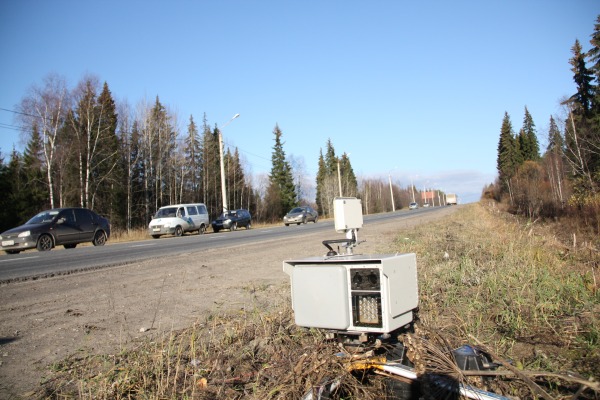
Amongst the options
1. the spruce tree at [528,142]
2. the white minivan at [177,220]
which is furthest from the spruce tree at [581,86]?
the spruce tree at [528,142]

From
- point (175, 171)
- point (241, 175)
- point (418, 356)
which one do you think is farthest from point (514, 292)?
point (241, 175)

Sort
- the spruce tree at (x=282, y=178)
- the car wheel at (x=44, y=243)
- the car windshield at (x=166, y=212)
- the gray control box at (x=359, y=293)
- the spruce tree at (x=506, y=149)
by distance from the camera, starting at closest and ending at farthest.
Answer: the gray control box at (x=359, y=293)
the car wheel at (x=44, y=243)
the car windshield at (x=166, y=212)
the spruce tree at (x=282, y=178)
the spruce tree at (x=506, y=149)

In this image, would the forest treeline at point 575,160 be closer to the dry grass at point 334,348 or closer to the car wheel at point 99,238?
the dry grass at point 334,348

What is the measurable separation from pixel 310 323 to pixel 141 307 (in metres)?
3.51

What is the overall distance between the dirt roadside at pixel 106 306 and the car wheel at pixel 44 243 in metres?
8.95

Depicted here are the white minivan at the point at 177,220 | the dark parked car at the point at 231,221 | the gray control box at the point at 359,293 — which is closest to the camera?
the gray control box at the point at 359,293

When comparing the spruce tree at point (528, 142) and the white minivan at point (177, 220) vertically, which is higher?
the spruce tree at point (528, 142)

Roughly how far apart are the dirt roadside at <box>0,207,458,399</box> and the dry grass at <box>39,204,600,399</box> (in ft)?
1.01

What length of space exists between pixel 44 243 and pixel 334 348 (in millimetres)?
16712

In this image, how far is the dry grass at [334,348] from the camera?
2824mm

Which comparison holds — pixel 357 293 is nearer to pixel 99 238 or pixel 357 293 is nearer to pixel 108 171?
pixel 99 238

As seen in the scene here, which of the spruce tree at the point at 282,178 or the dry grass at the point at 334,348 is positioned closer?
the dry grass at the point at 334,348

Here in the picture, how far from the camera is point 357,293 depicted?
2656mm

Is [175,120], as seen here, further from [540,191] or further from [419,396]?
[419,396]
